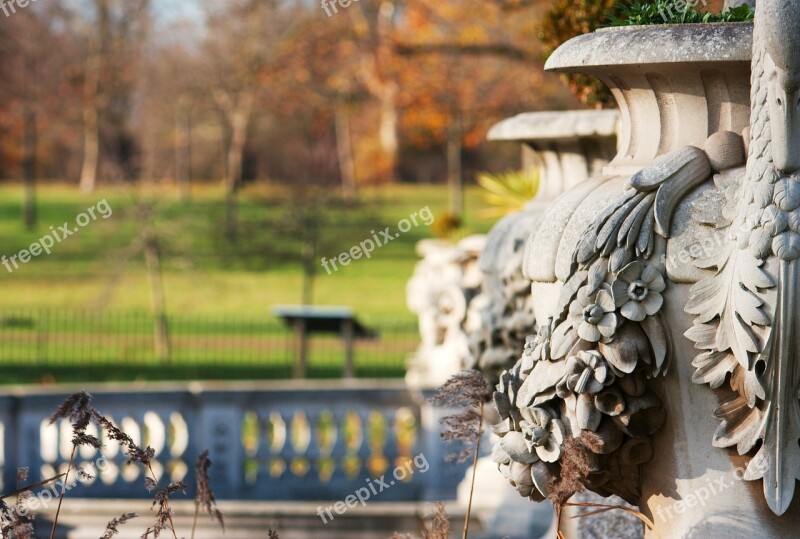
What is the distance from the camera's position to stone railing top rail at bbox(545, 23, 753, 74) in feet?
10.2

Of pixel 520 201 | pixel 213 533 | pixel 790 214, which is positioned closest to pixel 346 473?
pixel 213 533

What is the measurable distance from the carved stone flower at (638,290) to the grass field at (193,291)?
44.5 feet

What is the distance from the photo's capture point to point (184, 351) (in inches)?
701

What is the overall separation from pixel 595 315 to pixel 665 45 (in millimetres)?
753

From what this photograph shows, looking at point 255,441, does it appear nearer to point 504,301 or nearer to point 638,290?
point 504,301

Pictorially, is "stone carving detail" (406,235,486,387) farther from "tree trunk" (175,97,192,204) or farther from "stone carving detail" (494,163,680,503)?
"tree trunk" (175,97,192,204)

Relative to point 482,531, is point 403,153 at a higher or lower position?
higher

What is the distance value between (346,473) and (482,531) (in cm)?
240

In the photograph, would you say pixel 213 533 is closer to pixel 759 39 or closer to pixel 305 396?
pixel 305 396

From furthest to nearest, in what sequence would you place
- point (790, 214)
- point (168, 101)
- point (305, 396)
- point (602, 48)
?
point (168, 101) → point (305, 396) → point (602, 48) → point (790, 214)

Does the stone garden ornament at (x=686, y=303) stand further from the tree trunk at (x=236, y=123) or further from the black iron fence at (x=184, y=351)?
the tree trunk at (x=236, y=123)

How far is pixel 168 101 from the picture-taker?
108 ft

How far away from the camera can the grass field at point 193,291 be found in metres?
17.0

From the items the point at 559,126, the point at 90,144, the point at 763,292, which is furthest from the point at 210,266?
the point at 763,292
